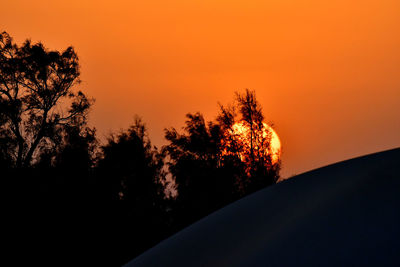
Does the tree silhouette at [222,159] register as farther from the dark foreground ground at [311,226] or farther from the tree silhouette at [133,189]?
the dark foreground ground at [311,226]

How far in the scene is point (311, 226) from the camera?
6516 mm

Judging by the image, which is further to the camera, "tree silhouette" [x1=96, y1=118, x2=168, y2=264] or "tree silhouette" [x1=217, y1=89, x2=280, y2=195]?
"tree silhouette" [x1=217, y1=89, x2=280, y2=195]

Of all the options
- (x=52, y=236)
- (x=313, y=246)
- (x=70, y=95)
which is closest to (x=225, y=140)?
(x=70, y=95)

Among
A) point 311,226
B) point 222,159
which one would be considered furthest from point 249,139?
point 311,226

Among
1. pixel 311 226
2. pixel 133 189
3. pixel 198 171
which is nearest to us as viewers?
pixel 311 226

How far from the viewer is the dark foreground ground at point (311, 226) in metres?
5.58

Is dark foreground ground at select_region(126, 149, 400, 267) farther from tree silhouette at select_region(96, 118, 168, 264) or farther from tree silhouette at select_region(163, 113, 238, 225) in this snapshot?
tree silhouette at select_region(163, 113, 238, 225)

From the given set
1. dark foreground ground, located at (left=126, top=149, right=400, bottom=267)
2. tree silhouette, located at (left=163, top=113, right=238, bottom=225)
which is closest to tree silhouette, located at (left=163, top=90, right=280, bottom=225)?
tree silhouette, located at (left=163, top=113, right=238, bottom=225)

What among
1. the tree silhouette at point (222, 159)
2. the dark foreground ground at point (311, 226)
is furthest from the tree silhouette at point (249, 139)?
the dark foreground ground at point (311, 226)

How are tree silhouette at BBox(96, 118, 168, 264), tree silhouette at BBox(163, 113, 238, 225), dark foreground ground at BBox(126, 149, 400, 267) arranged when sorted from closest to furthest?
1. dark foreground ground at BBox(126, 149, 400, 267)
2. tree silhouette at BBox(96, 118, 168, 264)
3. tree silhouette at BBox(163, 113, 238, 225)

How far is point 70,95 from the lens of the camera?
118 feet

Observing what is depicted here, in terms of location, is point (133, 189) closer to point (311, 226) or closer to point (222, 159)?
point (222, 159)

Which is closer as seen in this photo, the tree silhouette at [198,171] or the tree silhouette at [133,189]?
the tree silhouette at [133,189]

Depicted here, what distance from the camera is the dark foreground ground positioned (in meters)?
5.58
